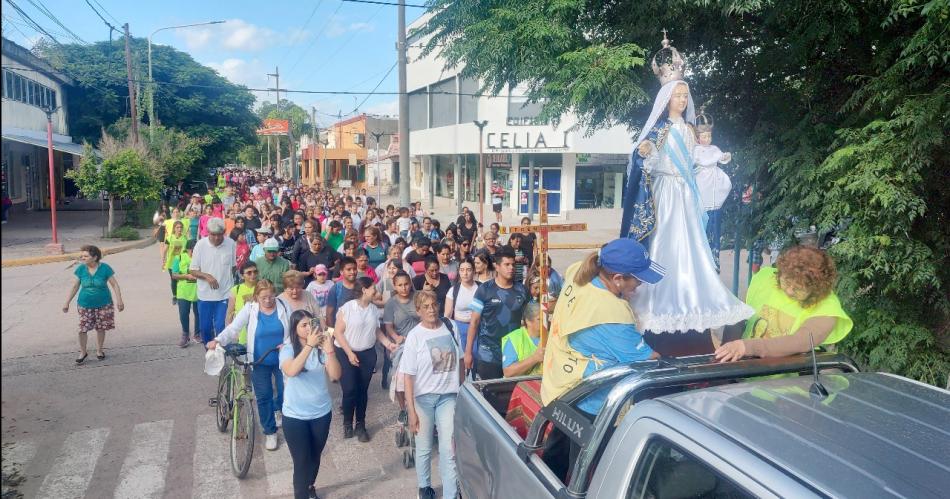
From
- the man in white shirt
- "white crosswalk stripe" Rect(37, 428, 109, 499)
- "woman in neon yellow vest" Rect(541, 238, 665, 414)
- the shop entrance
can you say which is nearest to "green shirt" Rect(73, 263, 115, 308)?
the man in white shirt

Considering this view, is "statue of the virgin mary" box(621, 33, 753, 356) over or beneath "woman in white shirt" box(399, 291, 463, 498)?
over

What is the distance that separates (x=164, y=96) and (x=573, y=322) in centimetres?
4108

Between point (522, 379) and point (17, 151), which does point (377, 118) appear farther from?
point (522, 379)

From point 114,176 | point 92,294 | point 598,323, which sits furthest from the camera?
point 114,176

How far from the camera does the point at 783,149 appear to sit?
752 cm

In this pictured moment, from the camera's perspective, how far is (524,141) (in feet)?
99.4

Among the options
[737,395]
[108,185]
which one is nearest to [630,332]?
[737,395]

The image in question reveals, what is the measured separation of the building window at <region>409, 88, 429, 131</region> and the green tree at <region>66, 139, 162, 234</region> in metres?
21.2

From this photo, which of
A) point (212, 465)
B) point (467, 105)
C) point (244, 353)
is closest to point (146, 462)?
point (212, 465)

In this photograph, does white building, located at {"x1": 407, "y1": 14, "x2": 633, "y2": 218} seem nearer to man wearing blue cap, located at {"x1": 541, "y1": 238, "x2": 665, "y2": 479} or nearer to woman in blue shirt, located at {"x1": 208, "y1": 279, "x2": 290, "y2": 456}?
woman in blue shirt, located at {"x1": 208, "y1": 279, "x2": 290, "y2": 456}

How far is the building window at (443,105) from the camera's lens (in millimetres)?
37469

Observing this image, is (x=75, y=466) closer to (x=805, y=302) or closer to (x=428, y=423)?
(x=428, y=423)

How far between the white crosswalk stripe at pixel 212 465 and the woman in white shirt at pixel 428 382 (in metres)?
1.58

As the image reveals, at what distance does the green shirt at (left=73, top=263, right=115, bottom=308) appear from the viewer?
9.16m
